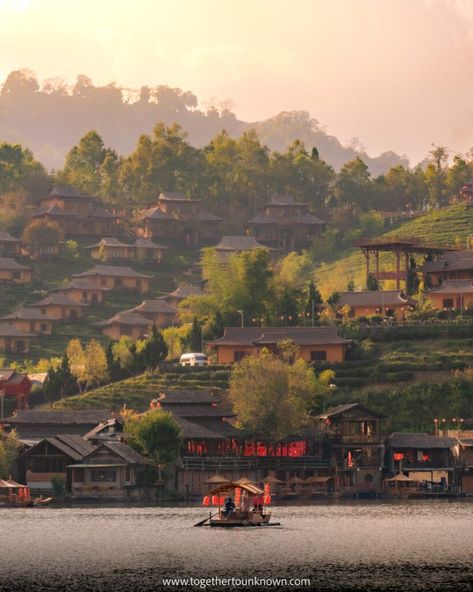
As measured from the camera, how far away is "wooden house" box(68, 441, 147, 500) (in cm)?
13350

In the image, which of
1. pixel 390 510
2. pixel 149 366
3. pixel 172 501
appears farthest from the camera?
pixel 149 366

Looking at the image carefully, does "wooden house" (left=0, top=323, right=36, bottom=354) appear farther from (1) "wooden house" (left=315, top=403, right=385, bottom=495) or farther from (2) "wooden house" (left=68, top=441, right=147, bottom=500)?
(1) "wooden house" (left=315, top=403, right=385, bottom=495)

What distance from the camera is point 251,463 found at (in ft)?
457

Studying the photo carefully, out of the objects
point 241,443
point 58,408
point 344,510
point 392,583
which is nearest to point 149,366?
point 58,408

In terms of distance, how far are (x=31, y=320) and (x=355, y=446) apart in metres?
65.5

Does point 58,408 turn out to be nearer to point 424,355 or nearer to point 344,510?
point 424,355

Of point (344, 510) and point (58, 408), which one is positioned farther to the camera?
point (58, 408)

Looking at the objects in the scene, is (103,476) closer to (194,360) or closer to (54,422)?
(54,422)

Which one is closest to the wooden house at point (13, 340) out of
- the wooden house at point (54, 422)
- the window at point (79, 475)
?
the wooden house at point (54, 422)

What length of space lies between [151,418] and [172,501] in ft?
22.3

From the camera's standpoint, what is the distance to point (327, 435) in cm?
14338

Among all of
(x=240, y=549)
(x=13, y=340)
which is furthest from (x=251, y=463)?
(x=13, y=340)

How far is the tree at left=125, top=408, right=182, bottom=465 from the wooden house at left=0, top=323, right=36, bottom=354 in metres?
58.9

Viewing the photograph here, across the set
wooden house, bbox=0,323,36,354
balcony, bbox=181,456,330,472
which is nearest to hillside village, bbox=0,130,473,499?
balcony, bbox=181,456,330,472
